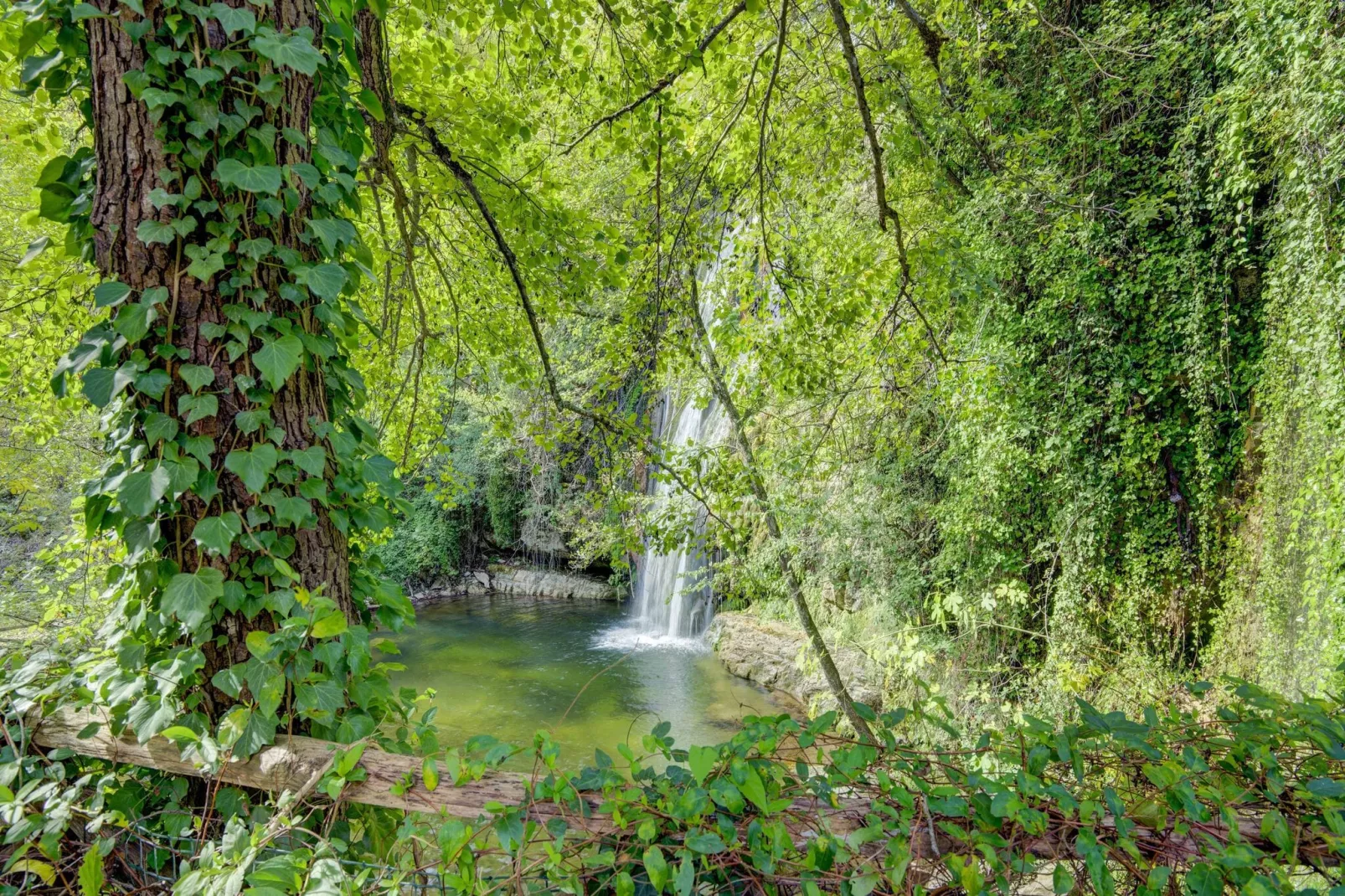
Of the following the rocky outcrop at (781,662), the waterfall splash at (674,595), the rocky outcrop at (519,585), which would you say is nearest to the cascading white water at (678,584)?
the waterfall splash at (674,595)

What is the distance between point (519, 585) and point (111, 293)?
13.5 meters

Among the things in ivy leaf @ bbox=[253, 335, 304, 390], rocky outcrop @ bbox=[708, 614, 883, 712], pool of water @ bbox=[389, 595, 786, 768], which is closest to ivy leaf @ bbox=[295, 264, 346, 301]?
ivy leaf @ bbox=[253, 335, 304, 390]

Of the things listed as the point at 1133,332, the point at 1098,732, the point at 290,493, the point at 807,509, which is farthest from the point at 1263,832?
the point at 1133,332

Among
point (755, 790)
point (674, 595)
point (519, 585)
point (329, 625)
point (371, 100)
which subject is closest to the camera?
point (755, 790)

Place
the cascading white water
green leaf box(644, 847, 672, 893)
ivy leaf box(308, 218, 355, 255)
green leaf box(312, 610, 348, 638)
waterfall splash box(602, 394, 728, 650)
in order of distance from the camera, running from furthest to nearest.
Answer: waterfall splash box(602, 394, 728, 650), the cascading white water, ivy leaf box(308, 218, 355, 255), green leaf box(312, 610, 348, 638), green leaf box(644, 847, 672, 893)

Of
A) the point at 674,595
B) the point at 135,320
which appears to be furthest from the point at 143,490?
the point at 674,595

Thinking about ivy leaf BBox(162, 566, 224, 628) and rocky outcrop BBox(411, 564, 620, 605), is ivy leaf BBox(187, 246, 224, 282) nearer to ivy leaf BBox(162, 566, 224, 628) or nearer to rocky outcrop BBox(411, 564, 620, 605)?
ivy leaf BBox(162, 566, 224, 628)

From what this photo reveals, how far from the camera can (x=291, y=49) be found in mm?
1410

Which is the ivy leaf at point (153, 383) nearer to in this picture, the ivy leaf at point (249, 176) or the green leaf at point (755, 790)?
the ivy leaf at point (249, 176)

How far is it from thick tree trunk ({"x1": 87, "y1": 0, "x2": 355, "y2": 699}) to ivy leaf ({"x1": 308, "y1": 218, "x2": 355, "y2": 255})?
0.18 feet

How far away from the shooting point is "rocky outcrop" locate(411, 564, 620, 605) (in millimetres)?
13672

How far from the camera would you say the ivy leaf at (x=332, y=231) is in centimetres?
156

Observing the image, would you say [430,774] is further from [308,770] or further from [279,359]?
[279,359]

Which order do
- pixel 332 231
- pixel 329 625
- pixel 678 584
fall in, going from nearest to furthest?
pixel 329 625 < pixel 332 231 < pixel 678 584
